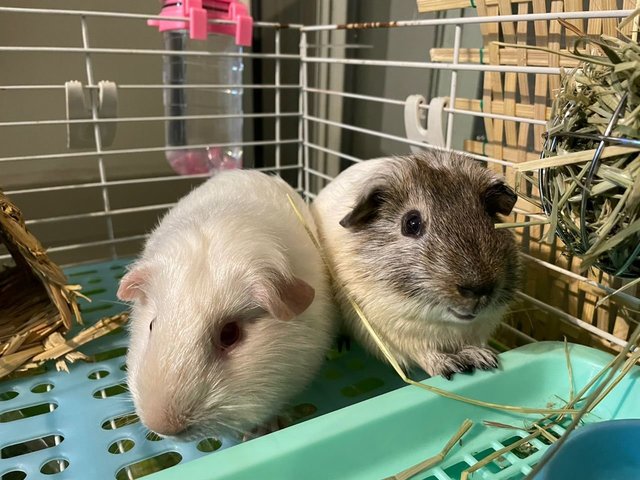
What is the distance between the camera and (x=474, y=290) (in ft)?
3.23

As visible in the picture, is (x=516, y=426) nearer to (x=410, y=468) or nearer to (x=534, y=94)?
(x=410, y=468)

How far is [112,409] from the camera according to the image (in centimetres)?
112

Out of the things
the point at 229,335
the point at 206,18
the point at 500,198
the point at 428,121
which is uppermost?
the point at 206,18

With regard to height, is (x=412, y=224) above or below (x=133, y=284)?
above

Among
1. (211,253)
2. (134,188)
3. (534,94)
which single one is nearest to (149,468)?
(211,253)

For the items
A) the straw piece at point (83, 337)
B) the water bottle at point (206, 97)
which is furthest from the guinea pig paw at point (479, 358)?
the water bottle at point (206, 97)

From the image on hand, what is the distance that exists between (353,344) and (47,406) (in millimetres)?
753

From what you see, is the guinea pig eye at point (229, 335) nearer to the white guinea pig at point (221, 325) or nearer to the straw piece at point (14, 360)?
the white guinea pig at point (221, 325)

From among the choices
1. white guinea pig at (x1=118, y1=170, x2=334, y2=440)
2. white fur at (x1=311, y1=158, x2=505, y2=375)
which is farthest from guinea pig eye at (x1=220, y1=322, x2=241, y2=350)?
white fur at (x1=311, y1=158, x2=505, y2=375)

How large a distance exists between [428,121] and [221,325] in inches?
33.5


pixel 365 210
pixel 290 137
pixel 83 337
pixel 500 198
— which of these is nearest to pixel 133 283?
pixel 83 337

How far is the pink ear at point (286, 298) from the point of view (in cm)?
98

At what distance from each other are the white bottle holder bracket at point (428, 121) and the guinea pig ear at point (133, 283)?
82 centimetres

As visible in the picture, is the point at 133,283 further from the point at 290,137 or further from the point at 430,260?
the point at 290,137
